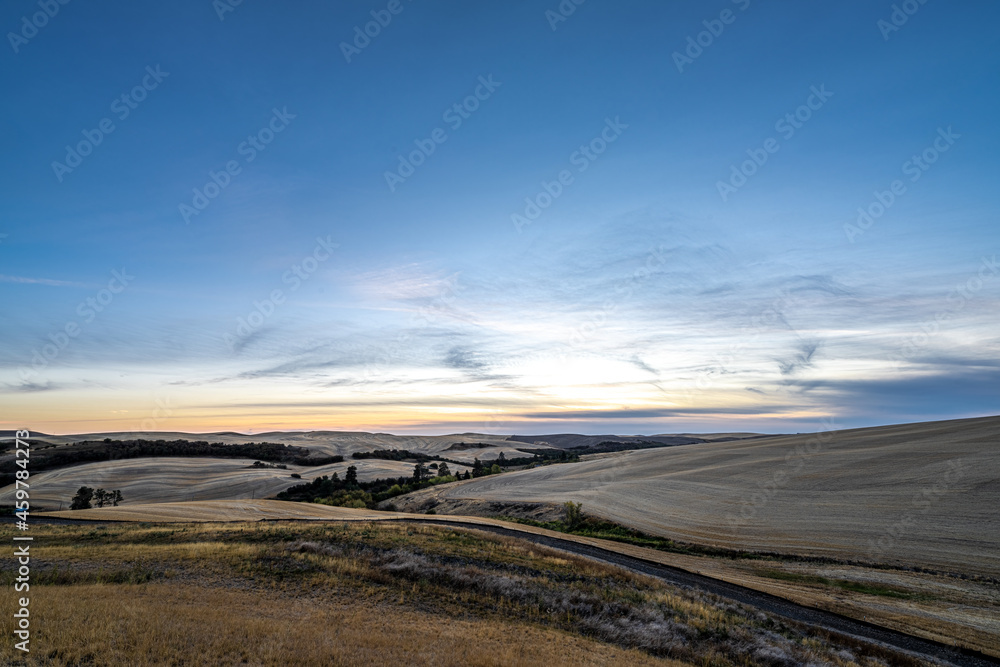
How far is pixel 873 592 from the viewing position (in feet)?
87.3

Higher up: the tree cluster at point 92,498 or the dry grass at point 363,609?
the dry grass at point 363,609

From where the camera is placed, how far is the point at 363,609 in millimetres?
17766

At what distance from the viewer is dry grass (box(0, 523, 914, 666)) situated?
1256 centimetres

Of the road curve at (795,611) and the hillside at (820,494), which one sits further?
the hillside at (820,494)

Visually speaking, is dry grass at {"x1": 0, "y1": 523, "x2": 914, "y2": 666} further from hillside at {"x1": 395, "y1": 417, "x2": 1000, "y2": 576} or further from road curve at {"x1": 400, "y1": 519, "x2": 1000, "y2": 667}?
hillside at {"x1": 395, "y1": 417, "x2": 1000, "y2": 576}

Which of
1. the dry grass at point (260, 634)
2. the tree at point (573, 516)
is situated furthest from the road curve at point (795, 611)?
the tree at point (573, 516)

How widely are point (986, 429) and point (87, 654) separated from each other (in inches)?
3650

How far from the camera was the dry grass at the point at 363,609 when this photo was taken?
12560mm

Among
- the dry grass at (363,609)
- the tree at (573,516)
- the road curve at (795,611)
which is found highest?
the dry grass at (363,609)

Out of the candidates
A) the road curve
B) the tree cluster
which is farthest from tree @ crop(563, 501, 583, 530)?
the tree cluster

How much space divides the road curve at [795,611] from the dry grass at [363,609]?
97.7 inches

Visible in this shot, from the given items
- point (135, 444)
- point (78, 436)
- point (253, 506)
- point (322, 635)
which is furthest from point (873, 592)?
point (78, 436)

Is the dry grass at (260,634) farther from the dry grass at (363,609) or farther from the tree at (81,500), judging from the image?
the tree at (81,500)

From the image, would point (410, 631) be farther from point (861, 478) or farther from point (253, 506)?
point (861, 478)
